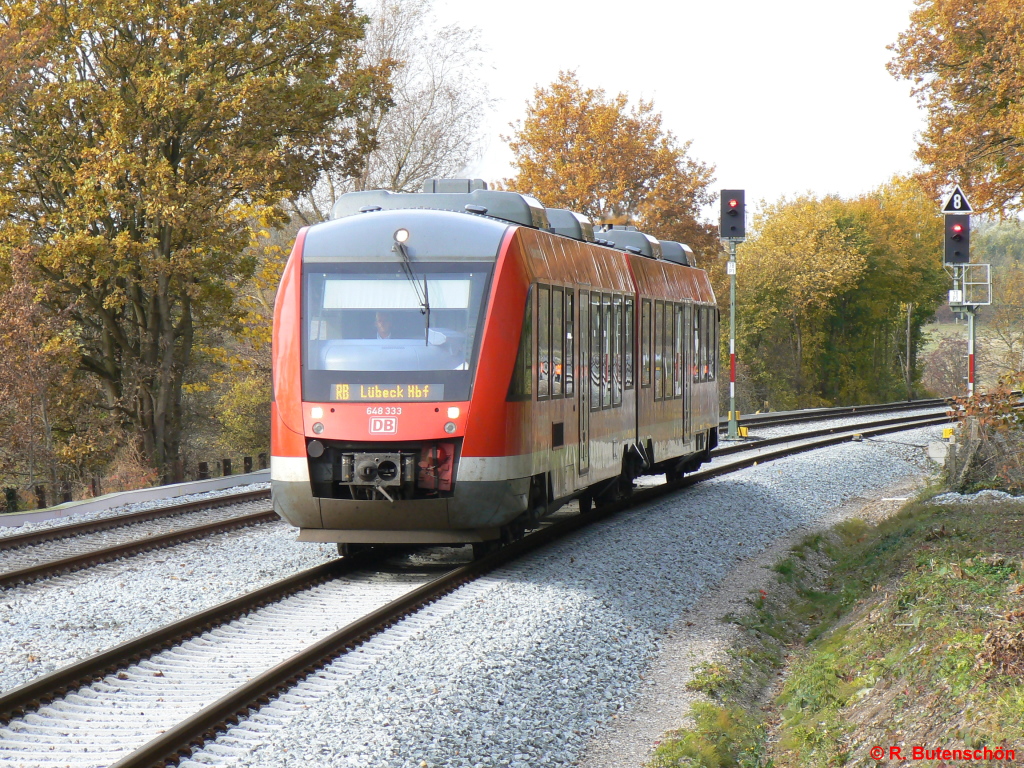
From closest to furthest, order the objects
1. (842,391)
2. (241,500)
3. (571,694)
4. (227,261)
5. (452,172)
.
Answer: (571,694), (241,500), (227,261), (452,172), (842,391)

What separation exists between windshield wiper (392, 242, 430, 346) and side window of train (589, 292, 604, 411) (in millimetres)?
3140

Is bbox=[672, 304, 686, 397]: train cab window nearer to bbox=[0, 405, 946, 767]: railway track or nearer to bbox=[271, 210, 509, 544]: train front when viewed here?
bbox=[0, 405, 946, 767]: railway track

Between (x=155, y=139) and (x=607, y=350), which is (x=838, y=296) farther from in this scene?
(x=607, y=350)

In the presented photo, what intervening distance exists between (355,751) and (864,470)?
55.5 ft

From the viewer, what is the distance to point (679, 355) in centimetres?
1770

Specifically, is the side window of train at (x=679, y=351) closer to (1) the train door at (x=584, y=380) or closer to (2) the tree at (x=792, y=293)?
(1) the train door at (x=584, y=380)

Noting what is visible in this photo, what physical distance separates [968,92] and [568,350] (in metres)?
19.6

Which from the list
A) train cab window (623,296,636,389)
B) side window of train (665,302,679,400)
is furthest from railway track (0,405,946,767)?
side window of train (665,302,679,400)

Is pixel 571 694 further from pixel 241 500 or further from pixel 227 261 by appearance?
pixel 227 261

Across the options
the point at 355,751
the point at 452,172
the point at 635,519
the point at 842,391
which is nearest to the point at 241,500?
the point at 635,519

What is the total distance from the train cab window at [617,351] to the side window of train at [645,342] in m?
1.07

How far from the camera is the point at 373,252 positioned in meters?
10.5

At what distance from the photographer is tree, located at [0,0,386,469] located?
76.2ft

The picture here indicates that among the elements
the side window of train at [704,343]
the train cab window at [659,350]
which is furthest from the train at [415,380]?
the side window of train at [704,343]
